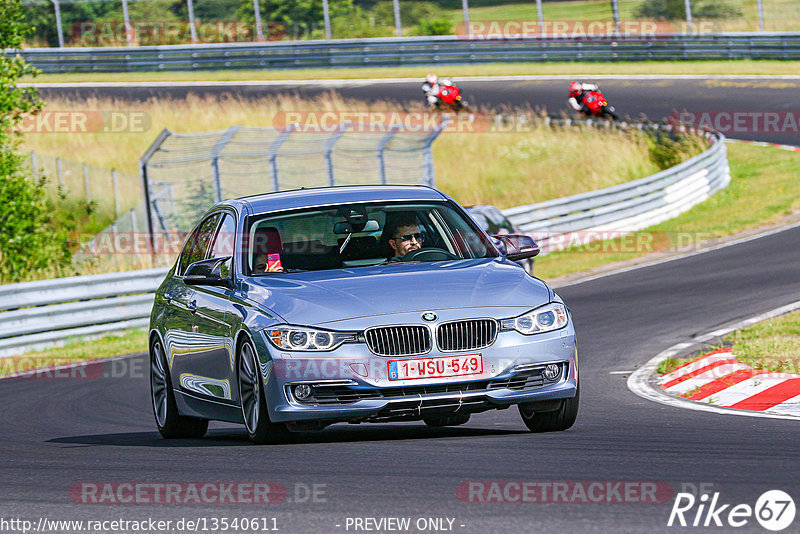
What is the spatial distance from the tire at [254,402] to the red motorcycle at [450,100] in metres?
28.4

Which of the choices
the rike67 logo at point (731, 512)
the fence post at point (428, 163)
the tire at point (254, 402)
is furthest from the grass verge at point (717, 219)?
the rike67 logo at point (731, 512)

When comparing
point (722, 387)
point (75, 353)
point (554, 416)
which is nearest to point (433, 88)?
point (75, 353)

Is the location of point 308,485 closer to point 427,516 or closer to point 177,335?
point 427,516

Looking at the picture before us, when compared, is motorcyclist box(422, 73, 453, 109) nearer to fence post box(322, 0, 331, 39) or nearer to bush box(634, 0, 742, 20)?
fence post box(322, 0, 331, 39)

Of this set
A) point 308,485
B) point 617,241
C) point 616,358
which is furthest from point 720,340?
point 617,241

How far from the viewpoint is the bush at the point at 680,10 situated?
146 ft

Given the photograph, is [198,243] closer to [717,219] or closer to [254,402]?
[254,402]

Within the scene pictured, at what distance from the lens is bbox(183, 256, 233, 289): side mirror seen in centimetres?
884

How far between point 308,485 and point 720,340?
25.3ft

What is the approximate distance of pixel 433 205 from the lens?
30.7 ft

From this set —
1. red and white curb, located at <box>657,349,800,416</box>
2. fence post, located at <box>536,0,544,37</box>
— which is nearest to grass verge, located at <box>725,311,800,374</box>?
red and white curb, located at <box>657,349,800,416</box>

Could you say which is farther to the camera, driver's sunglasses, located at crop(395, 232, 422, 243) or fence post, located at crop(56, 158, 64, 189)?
fence post, located at crop(56, 158, 64, 189)

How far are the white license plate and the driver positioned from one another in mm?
1350

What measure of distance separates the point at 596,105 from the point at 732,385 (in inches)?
965
